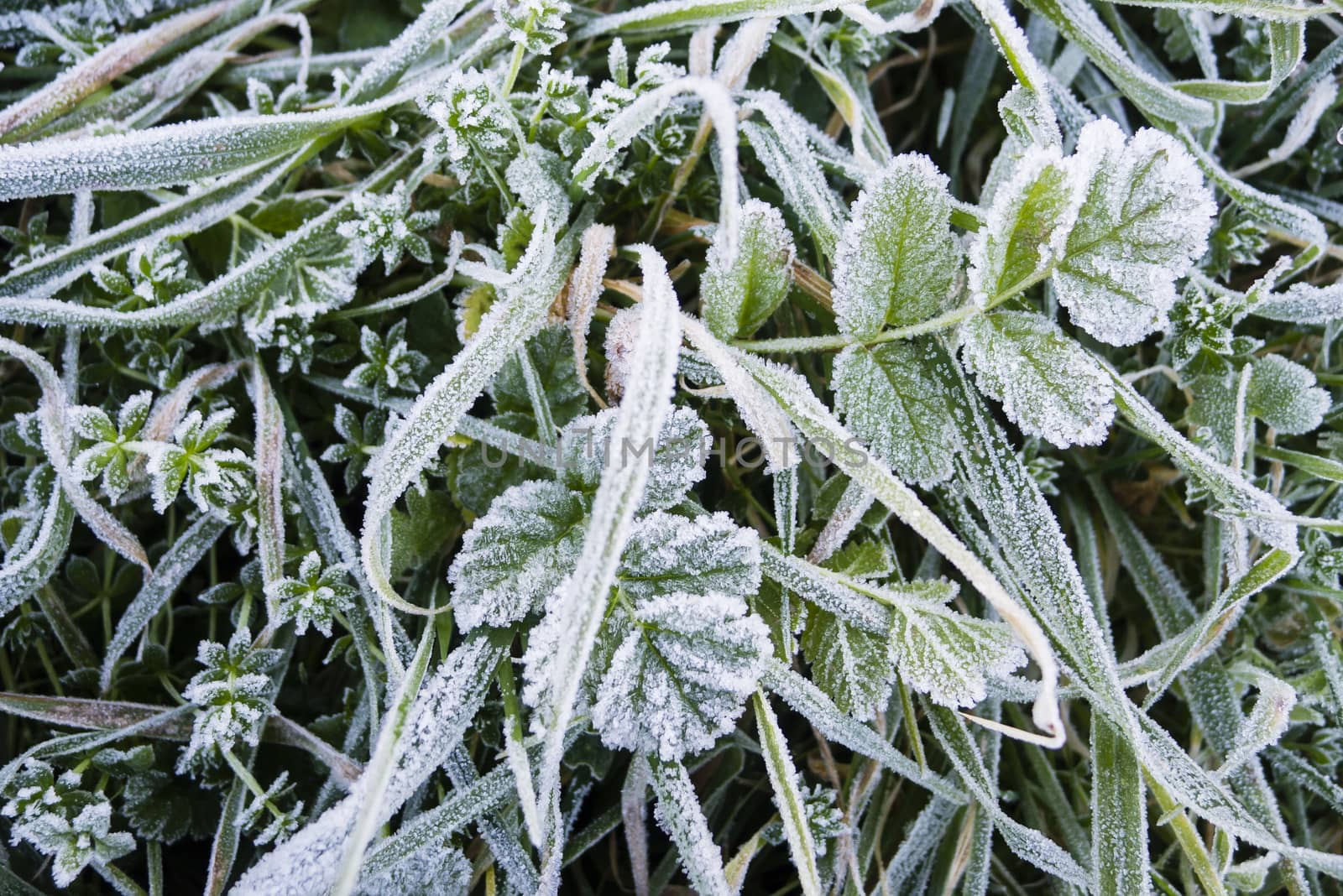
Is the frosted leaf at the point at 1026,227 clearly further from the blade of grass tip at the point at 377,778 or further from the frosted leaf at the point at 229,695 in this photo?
the frosted leaf at the point at 229,695

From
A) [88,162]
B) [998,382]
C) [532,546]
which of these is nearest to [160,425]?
[88,162]

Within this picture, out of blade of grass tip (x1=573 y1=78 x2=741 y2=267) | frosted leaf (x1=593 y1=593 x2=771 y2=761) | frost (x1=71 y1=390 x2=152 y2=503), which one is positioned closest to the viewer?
blade of grass tip (x1=573 y1=78 x2=741 y2=267)

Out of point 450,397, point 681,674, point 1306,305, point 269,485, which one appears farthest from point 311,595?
point 1306,305

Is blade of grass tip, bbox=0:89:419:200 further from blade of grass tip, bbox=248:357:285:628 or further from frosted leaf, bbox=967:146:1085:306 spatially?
frosted leaf, bbox=967:146:1085:306

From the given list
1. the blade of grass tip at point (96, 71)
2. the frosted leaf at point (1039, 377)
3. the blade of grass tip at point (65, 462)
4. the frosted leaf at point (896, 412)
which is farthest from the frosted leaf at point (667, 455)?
the blade of grass tip at point (96, 71)

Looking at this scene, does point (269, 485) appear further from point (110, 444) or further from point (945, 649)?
point (945, 649)

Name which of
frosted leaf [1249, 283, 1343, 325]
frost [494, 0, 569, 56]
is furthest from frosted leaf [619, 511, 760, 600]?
frosted leaf [1249, 283, 1343, 325]

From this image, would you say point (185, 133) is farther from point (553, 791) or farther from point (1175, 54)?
point (1175, 54)
